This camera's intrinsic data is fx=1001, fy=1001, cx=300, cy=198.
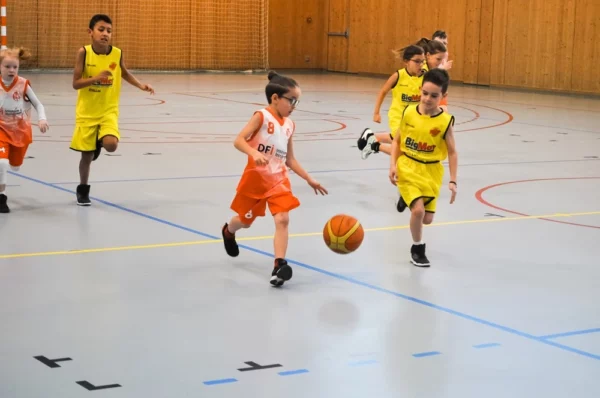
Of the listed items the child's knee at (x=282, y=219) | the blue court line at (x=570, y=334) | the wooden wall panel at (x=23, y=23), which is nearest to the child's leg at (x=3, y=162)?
the child's knee at (x=282, y=219)

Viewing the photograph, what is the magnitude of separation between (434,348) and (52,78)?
19260 millimetres

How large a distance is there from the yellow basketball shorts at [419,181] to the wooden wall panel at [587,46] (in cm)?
1556

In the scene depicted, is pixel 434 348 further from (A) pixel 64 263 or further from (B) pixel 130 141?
(B) pixel 130 141

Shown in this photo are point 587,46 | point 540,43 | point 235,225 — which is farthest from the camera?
point 540,43

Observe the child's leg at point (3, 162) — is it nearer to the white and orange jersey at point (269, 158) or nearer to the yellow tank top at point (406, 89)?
the white and orange jersey at point (269, 158)

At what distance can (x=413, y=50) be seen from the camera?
9.28m

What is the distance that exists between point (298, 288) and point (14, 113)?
10.9ft

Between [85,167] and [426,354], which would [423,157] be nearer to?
[426,354]

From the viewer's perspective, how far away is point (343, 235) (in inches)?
227

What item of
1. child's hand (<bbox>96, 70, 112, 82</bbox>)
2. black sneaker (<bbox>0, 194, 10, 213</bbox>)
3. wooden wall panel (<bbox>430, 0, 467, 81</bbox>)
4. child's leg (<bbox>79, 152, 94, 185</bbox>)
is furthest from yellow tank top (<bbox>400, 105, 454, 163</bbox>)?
wooden wall panel (<bbox>430, 0, 467, 81</bbox>)

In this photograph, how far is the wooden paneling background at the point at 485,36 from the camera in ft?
69.6

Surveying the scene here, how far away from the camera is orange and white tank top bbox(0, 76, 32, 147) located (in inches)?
305

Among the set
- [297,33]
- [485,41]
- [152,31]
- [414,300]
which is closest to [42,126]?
[414,300]

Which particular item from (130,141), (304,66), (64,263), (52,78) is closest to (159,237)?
(64,263)
